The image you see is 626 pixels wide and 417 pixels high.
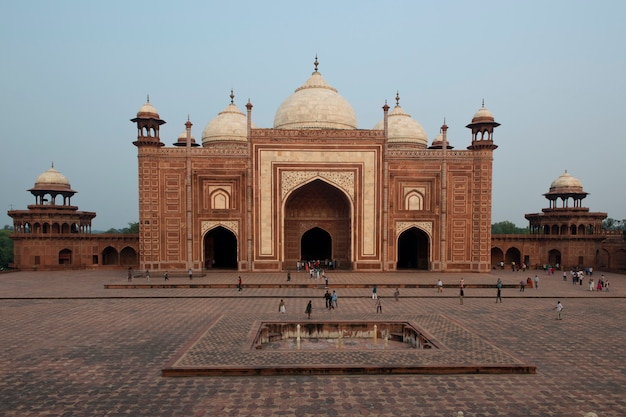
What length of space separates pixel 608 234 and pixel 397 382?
1181 inches

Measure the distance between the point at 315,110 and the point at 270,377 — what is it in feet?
67.9

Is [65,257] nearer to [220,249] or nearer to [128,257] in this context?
[128,257]

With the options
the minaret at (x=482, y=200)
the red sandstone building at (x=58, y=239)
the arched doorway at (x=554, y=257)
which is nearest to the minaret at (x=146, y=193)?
the red sandstone building at (x=58, y=239)

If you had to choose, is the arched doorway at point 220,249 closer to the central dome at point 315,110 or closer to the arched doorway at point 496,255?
the central dome at point 315,110

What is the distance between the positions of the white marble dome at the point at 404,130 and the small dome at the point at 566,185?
10.1 m

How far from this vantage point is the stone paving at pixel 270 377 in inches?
266

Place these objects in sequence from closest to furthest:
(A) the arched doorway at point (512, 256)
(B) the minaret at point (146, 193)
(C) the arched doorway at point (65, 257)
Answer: (B) the minaret at point (146, 193), (C) the arched doorway at point (65, 257), (A) the arched doorway at point (512, 256)

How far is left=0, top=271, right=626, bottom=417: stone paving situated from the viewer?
6.75 m

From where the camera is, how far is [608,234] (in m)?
30.2

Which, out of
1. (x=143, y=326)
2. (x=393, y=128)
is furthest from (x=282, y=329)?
(x=393, y=128)

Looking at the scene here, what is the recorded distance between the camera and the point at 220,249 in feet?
91.8

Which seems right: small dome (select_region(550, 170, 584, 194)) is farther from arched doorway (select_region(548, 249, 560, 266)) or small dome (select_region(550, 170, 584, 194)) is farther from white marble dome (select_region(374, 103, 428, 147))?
white marble dome (select_region(374, 103, 428, 147))

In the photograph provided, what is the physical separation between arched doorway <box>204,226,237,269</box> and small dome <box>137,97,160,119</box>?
769cm

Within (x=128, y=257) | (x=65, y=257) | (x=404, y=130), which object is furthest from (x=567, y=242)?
(x=65, y=257)
